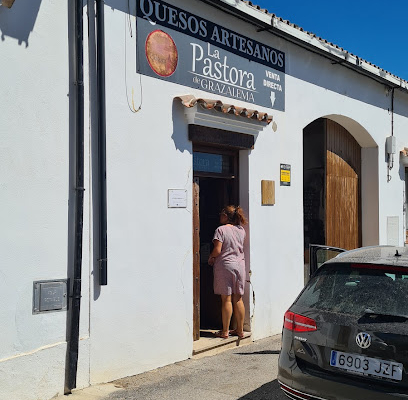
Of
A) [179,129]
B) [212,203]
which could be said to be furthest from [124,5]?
[212,203]

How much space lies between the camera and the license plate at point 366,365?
3.64 meters

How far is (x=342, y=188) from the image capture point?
10461 mm

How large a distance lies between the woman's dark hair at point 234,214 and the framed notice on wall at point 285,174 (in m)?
1.25

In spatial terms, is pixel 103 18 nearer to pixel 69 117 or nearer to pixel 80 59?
pixel 80 59

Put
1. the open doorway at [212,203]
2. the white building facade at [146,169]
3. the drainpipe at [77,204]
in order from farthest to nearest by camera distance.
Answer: the open doorway at [212,203] → the drainpipe at [77,204] → the white building facade at [146,169]

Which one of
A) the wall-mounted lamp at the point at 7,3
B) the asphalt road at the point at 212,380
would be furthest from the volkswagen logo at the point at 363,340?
the wall-mounted lamp at the point at 7,3

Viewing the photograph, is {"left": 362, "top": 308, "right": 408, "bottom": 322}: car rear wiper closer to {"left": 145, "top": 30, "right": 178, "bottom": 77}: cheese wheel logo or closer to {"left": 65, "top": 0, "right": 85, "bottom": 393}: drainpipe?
{"left": 65, "top": 0, "right": 85, "bottom": 393}: drainpipe

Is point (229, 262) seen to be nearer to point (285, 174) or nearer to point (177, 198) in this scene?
point (177, 198)

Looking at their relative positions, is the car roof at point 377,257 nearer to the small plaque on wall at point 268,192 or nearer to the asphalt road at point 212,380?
the asphalt road at point 212,380

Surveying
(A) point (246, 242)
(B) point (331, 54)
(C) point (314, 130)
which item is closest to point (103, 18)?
(A) point (246, 242)

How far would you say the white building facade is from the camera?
4.80 metres

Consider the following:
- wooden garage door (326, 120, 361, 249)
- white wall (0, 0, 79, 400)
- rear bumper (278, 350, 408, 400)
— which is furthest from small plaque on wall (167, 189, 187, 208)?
wooden garage door (326, 120, 361, 249)

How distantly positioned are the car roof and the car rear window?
56 mm

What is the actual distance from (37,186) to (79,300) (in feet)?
3.75
